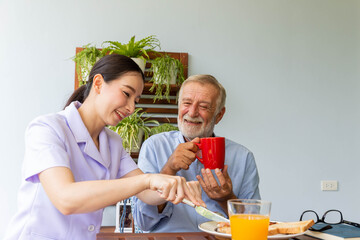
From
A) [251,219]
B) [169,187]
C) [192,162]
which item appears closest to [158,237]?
[169,187]

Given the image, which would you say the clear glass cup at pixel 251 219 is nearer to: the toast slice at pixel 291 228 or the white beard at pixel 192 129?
the toast slice at pixel 291 228

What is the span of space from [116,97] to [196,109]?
48 cm

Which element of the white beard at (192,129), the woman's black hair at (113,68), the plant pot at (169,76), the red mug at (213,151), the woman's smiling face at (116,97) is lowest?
the red mug at (213,151)

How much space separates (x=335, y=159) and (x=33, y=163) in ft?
8.54

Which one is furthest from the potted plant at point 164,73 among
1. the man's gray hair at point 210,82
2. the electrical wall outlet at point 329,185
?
the electrical wall outlet at point 329,185

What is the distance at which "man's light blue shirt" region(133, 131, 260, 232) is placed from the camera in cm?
146

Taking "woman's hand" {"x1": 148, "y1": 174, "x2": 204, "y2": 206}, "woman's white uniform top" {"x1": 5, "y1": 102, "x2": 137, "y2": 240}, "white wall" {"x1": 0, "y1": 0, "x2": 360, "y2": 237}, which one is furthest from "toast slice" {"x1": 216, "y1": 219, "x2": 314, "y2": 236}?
"white wall" {"x1": 0, "y1": 0, "x2": 360, "y2": 237}

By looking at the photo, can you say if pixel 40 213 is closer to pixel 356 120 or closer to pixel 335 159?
pixel 335 159

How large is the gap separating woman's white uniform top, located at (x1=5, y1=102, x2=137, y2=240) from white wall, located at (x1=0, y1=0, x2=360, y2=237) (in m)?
→ 1.57

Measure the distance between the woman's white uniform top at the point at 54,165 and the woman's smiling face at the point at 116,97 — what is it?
9 cm

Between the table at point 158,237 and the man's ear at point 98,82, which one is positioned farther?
the man's ear at point 98,82

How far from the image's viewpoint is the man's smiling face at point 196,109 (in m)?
1.69

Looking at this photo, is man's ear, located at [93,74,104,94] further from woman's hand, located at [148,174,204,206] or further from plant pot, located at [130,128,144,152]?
plant pot, located at [130,128,144,152]

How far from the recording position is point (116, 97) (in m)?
1.32
